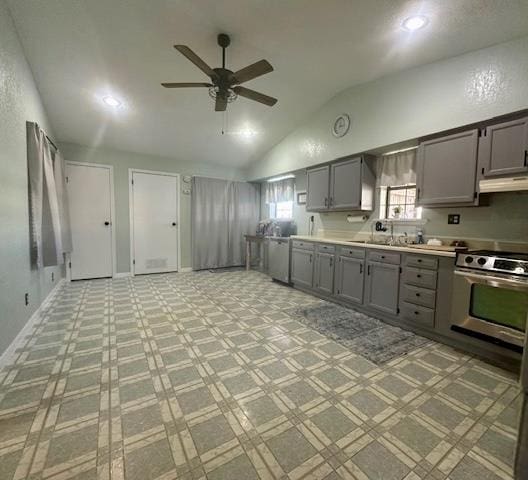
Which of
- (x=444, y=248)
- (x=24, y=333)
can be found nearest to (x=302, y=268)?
(x=444, y=248)

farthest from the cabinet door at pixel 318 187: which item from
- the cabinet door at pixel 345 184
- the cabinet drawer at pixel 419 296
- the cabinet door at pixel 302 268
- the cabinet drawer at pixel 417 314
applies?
the cabinet drawer at pixel 417 314

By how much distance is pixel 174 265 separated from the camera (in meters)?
5.39

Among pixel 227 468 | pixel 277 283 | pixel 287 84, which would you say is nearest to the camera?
pixel 227 468

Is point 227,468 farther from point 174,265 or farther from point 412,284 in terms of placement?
point 174,265

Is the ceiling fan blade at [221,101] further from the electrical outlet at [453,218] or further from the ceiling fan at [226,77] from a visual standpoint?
the electrical outlet at [453,218]

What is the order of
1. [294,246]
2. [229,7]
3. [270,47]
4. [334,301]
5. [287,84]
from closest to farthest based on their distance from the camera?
[229,7], [270,47], [287,84], [334,301], [294,246]

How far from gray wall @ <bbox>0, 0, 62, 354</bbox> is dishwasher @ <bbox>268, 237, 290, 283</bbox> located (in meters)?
3.31

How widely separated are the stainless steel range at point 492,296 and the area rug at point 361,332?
0.48 m

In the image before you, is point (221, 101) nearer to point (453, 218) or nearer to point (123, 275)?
point (453, 218)

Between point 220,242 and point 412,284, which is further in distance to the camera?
point 220,242

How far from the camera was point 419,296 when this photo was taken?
8.50 ft

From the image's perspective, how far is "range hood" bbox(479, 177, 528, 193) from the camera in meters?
2.03

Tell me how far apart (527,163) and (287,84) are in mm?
2629

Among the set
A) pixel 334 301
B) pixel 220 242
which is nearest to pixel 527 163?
pixel 334 301
